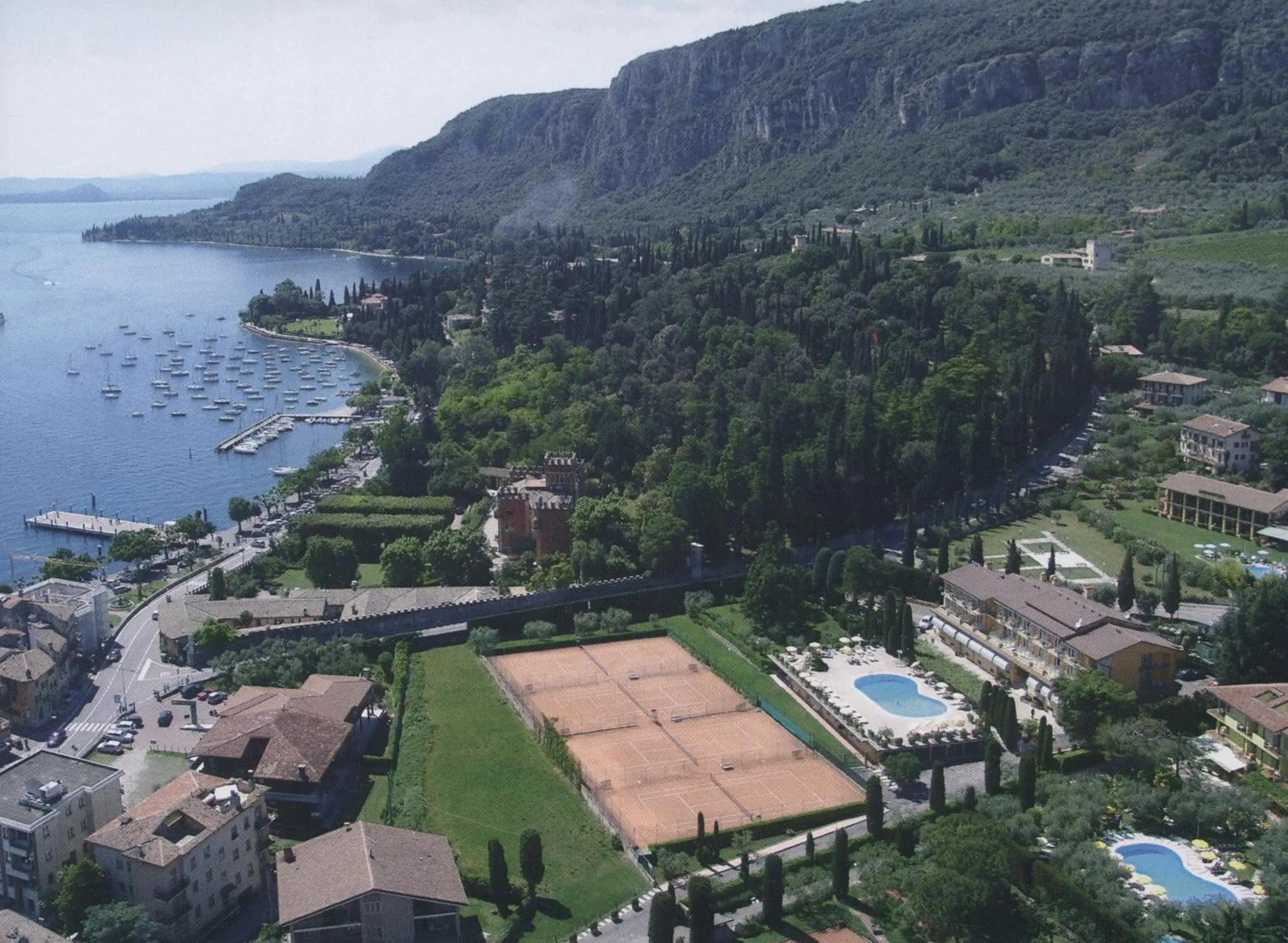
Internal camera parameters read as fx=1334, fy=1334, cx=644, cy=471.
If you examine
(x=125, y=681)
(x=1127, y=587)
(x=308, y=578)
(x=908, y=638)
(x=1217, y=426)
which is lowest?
(x=308, y=578)

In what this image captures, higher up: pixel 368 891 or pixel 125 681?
Result: pixel 368 891

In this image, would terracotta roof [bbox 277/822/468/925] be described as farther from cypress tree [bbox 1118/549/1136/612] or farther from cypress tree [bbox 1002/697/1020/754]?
cypress tree [bbox 1118/549/1136/612]

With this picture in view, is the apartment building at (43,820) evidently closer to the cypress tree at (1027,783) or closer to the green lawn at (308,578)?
the green lawn at (308,578)

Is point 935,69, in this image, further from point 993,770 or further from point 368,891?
point 368,891

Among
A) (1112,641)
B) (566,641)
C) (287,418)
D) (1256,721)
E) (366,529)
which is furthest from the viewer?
(287,418)

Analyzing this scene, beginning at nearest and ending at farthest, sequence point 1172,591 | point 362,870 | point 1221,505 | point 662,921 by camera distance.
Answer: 1. point 662,921
2. point 362,870
3. point 1172,591
4. point 1221,505

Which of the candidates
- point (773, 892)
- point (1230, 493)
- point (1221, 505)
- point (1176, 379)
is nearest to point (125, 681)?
point (773, 892)

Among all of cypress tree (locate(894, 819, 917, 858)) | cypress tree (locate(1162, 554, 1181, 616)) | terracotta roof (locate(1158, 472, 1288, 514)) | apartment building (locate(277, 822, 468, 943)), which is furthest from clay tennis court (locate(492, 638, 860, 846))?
terracotta roof (locate(1158, 472, 1288, 514))
